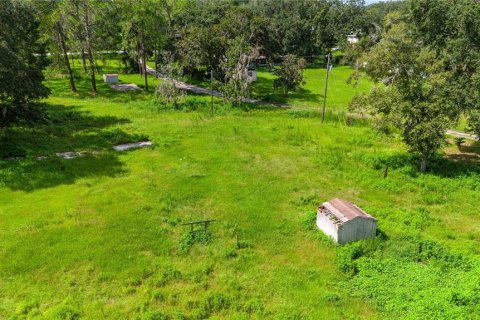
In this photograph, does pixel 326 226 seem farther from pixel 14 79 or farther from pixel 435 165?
pixel 14 79

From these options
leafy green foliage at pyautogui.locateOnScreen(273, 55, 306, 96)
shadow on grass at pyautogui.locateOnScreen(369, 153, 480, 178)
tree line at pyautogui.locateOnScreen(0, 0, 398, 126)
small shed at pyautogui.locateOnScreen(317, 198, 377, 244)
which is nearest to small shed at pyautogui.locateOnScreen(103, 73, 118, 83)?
tree line at pyautogui.locateOnScreen(0, 0, 398, 126)

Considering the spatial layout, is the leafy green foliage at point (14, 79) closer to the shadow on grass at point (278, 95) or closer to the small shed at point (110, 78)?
the small shed at point (110, 78)

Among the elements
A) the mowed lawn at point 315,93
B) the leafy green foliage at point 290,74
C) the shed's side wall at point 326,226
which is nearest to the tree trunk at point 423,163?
the shed's side wall at point 326,226

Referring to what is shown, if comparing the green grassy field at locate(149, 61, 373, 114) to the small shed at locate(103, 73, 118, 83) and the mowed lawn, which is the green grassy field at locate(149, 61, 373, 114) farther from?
the small shed at locate(103, 73, 118, 83)

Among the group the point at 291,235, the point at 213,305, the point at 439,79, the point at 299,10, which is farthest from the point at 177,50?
the point at 299,10

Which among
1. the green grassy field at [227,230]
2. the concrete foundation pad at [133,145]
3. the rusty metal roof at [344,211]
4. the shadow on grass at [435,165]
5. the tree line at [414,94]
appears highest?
the tree line at [414,94]

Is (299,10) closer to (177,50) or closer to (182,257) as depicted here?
(177,50)

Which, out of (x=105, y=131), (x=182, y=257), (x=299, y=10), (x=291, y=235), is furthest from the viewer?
(x=299, y=10)

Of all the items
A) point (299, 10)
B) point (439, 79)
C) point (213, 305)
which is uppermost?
point (299, 10)

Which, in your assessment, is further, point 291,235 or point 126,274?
point 291,235
